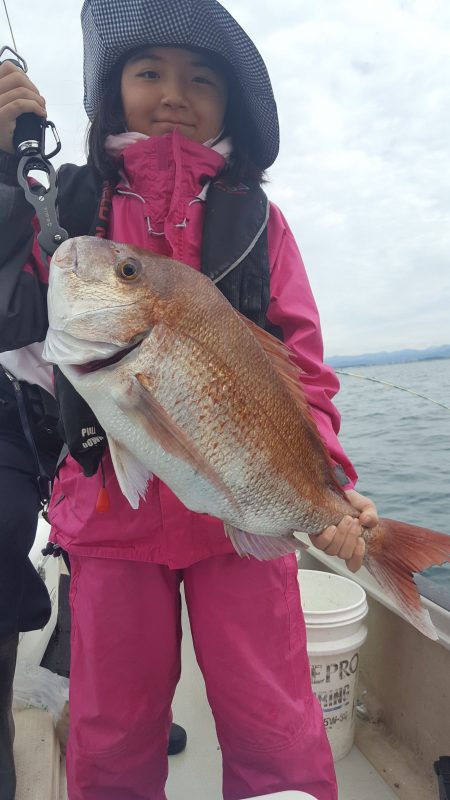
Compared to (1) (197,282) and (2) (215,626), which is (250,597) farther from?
(1) (197,282)

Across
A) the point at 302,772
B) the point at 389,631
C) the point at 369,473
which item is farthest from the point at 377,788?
the point at 369,473

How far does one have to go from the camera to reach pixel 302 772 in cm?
189

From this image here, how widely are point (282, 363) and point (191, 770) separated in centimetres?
232

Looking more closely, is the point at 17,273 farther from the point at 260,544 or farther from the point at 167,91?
the point at 260,544

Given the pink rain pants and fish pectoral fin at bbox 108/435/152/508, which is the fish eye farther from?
the pink rain pants

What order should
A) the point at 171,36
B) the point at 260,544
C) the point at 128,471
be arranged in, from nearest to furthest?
the point at 128,471, the point at 260,544, the point at 171,36

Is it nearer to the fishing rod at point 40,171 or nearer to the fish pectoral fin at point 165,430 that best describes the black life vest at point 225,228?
the fishing rod at point 40,171

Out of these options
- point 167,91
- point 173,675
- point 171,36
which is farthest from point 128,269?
point 173,675

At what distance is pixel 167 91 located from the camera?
81.4 inches

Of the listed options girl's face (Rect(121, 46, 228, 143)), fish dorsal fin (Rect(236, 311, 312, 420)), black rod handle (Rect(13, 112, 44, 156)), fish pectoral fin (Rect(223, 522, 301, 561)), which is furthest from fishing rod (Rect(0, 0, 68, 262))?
fish pectoral fin (Rect(223, 522, 301, 561))

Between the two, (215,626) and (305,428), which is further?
(215,626)

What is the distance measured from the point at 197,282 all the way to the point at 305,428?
1.86ft

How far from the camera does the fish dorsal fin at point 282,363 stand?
179cm

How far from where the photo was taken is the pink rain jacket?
1.90m
